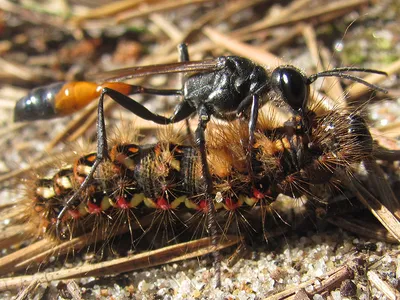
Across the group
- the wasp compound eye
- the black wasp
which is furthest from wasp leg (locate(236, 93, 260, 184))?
the wasp compound eye

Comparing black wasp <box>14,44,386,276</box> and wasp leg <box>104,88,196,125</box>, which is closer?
black wasp <box>14,44,386,276</box>

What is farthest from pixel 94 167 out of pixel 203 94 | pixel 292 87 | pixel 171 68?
pixel 292 87

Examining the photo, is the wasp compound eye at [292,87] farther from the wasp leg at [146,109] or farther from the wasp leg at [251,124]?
the wasp leg at [146,109]

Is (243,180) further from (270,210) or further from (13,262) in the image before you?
(13,262)

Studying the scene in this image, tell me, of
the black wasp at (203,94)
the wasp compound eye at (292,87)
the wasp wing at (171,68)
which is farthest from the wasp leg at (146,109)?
the wasp compound eye at (292,87)

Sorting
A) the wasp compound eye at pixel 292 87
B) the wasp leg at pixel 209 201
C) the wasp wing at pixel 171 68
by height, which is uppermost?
the wasp wing at pixel 171 68

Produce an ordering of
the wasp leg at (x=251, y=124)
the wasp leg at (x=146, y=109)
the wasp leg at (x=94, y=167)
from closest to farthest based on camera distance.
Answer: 1. the wasp leg at (x=251, y=124)
2. the wasp leg at (x=94, y=167)
3. the wasp leg at (x=146, y=109)

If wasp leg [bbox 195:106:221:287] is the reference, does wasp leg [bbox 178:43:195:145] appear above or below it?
above

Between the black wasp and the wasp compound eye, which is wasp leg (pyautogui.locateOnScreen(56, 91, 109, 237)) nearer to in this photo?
the black wasp

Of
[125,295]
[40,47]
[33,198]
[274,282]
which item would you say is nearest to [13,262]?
[33,198]
